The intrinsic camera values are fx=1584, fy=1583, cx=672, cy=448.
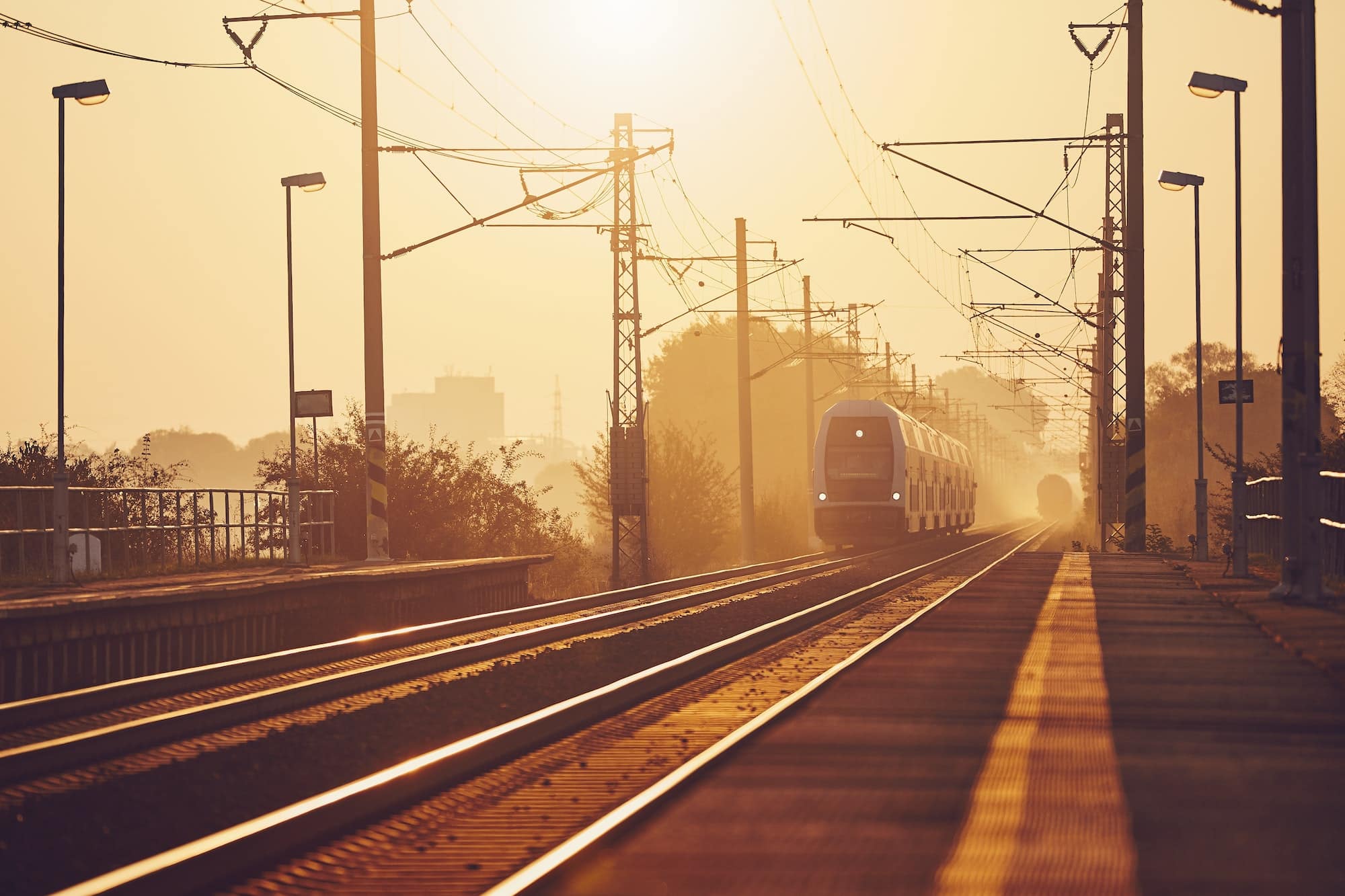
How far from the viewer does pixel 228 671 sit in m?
13.5

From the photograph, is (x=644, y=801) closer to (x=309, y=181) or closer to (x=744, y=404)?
(x=309, y=181)

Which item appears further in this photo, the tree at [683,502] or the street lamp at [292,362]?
the tree at [683,502]

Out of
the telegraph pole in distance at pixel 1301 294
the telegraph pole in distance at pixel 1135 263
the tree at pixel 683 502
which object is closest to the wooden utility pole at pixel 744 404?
the tree at pixel 683 502

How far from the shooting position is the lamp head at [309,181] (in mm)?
26672

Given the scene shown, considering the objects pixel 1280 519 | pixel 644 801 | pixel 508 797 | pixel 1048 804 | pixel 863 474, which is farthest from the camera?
pixel 863 474

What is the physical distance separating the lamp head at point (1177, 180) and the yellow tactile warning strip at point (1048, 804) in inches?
891

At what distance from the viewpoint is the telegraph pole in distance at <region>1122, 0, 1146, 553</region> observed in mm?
35188

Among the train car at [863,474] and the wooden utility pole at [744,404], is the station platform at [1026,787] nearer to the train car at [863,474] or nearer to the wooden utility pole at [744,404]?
the train car at [863,474]

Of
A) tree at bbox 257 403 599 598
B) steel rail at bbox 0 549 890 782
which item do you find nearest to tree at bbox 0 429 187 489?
tree at bbox 257 403 599 598

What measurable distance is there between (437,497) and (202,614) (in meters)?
24.8

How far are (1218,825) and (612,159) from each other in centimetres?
3028

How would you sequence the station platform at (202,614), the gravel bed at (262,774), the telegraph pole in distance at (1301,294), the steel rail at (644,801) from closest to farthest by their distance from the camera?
the steel rail at (644,801) < the gravel bed at (262,774) < the station platform at (202,614) < the telegraph pole in distance at (1301,294)

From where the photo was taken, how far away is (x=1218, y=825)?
6.45 meters

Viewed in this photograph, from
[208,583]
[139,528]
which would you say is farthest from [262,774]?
[139,528]
